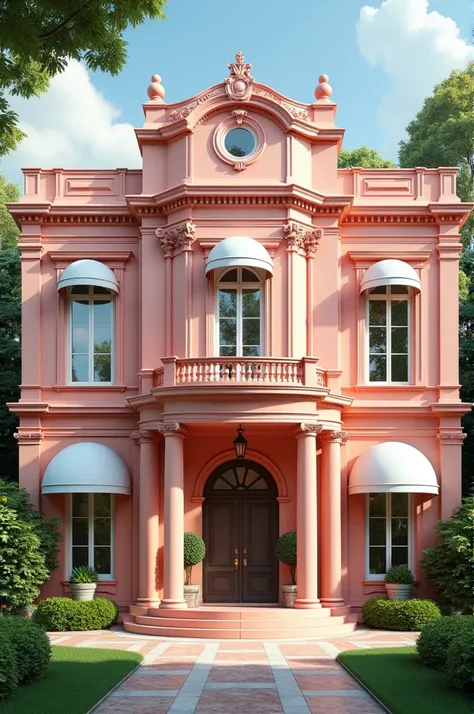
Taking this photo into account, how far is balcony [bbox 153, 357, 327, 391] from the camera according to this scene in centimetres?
2461

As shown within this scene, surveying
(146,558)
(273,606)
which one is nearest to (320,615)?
(273,606)

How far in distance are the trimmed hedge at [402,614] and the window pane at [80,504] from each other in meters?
8.14

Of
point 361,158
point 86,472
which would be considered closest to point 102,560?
point 86,472

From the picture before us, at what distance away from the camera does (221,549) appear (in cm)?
2703

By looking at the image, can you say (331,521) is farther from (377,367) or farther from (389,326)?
(389,326)

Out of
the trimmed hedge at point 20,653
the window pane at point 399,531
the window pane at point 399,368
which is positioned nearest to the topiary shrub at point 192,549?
the window pane at point 399,531

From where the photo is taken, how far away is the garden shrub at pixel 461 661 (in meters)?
14.7

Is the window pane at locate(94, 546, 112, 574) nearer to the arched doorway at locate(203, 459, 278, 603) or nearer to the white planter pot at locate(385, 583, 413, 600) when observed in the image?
the arched doorway at locate(203, 459, 278, 603)

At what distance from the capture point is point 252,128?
27.2m

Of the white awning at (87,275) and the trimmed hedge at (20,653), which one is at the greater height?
the white awning at (87,275)

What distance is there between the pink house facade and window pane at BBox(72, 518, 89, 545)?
4 cm

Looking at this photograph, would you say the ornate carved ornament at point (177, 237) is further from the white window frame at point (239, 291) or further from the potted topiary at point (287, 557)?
the potted topiary at point (287, 557)

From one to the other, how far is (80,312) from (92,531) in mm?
6126

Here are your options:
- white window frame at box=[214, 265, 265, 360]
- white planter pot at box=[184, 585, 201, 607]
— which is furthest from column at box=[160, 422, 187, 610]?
white window frame at box=[214, 265, 265, 360]
